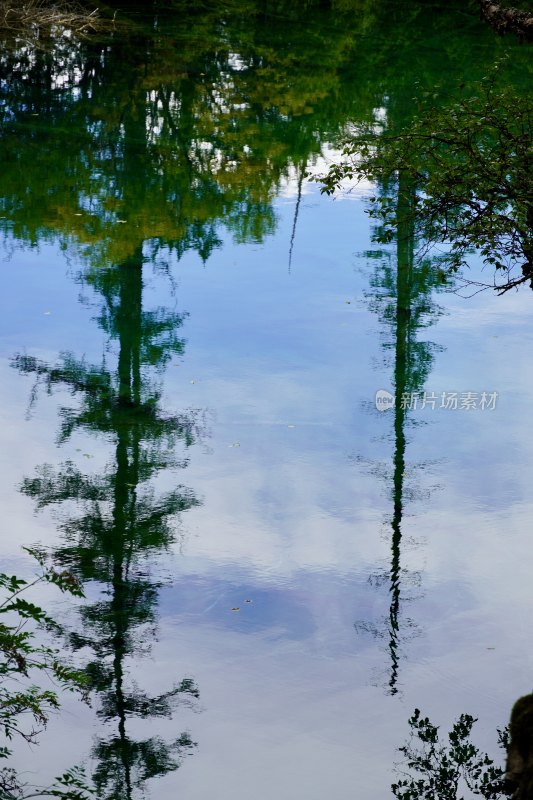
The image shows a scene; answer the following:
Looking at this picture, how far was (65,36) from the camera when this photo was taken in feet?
78.9

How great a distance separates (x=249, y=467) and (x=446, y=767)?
332cm

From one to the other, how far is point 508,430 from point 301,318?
2909 mm

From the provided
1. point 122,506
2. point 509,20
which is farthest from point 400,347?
point 509,20

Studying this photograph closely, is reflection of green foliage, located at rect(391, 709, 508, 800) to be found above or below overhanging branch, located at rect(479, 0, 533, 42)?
below

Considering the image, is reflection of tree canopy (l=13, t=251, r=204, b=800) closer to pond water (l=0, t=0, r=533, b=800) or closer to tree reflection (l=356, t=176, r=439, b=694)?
pond water (l=0, t=0, r=533, b=800)

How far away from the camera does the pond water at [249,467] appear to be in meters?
5.63

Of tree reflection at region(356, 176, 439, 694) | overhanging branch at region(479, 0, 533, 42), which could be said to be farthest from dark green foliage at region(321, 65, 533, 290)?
overhanging branch at region(479, 0, 533, 42)

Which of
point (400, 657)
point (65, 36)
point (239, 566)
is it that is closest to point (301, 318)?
point (239, 566)

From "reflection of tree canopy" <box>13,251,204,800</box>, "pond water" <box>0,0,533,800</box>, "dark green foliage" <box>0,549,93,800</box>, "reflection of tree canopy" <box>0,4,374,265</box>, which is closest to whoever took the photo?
"dark green foliage" <box>0,549,93,800</box>

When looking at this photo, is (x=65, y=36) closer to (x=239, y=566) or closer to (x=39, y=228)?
(x=39, y=228)

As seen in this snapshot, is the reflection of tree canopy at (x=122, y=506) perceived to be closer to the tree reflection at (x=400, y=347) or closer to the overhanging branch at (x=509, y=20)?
the tree reflection at (x=400, y=347)

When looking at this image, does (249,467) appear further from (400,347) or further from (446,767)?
(446,767)

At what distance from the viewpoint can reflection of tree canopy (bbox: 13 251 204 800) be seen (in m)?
5.46

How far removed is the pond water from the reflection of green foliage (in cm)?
9
